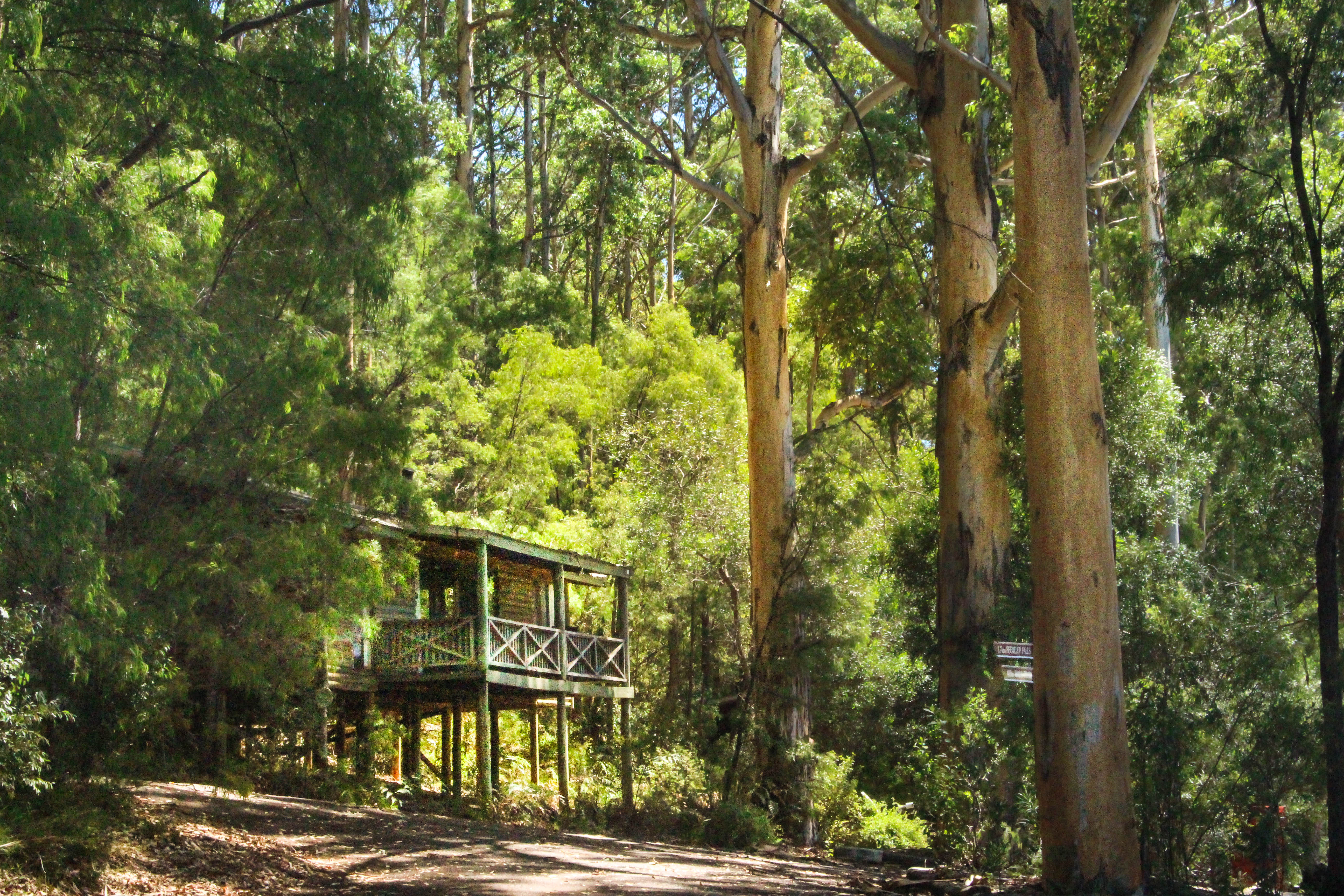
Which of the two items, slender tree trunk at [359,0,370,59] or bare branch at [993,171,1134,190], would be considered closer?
bare branch at [993,171,1134,190]

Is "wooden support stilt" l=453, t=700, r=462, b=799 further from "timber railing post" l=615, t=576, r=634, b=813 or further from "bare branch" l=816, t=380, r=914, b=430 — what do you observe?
"bare branch" l=816, t=380, r=914, b=430

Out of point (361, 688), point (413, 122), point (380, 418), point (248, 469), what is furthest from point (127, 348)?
point (361, 688)

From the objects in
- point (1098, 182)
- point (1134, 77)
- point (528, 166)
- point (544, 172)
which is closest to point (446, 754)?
point (1134, 77)

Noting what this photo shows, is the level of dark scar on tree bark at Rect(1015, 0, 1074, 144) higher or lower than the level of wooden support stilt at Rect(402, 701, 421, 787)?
higher

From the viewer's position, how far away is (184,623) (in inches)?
505

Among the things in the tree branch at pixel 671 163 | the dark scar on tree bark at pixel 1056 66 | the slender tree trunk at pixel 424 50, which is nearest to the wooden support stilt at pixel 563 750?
the tree branch at pixel 671 163

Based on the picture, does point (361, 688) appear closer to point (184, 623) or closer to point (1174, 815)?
point (184, 623)

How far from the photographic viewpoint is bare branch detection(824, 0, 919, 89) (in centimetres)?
1586

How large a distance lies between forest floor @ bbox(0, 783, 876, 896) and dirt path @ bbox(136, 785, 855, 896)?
0.09ft

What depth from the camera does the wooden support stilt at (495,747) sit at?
23.0 m

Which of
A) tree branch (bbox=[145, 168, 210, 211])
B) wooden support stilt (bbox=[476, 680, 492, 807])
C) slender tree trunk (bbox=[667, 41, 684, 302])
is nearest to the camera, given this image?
tree branch (bbox=[145, 168, 210, 211])

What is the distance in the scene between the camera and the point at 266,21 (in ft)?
38.7

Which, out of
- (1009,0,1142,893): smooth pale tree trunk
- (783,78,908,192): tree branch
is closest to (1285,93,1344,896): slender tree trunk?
→ (1009,0,1142,893): smooth pale tree trunk

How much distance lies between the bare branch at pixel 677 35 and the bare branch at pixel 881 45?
406 centimetres
